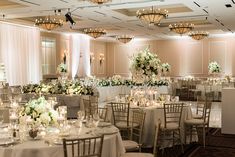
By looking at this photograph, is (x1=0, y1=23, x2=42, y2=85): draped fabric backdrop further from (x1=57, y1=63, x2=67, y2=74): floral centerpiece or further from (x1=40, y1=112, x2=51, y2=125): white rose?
(x1=40, y1=112, x2=51, y2=125): white rose

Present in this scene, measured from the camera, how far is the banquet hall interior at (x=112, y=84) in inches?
171

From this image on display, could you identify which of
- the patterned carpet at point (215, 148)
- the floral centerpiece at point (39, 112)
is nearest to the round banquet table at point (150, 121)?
the patterned carpet at point (215, 148)

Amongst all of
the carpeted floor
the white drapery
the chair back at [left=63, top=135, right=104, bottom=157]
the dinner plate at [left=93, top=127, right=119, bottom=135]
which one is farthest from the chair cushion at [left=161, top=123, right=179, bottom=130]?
the white drapery

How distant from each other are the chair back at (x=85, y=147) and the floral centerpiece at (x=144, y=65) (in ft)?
14.0

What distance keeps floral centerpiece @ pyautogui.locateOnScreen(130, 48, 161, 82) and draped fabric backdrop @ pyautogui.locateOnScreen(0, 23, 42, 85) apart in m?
7.30

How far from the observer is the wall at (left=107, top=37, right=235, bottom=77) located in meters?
20.0

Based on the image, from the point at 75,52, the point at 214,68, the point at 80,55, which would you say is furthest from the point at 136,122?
the point at 214,68

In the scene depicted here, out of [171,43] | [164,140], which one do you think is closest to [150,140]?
[164,140]

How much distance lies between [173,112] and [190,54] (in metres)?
14.5

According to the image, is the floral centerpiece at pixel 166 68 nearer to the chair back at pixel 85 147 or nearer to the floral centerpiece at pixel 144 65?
the floral centerpiece at pixel 144 65

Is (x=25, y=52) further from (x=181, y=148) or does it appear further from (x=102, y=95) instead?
(x=181, y=148)

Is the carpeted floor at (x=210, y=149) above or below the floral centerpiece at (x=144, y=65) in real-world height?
below

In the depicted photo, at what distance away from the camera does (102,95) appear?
45.9 feet

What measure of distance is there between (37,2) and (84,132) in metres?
5.84
